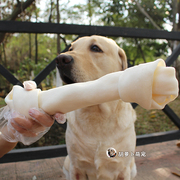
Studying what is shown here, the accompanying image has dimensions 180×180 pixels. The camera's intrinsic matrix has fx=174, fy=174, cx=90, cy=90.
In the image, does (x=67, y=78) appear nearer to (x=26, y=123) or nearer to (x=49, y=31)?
(x=26, y=123)

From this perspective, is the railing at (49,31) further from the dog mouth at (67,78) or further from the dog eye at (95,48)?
the dog mouth at (67,78)

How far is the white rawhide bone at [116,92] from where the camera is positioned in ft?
2.15

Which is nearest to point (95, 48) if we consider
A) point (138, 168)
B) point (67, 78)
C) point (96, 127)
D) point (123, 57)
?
point (123, 57)

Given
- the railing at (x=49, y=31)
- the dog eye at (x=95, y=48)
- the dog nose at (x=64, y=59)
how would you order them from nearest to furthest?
the dog nose at (x=64, y=59) < the dog eye at (x=95, y=48) < the railing at (x=49, y=31)

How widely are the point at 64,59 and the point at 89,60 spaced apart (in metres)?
0.24

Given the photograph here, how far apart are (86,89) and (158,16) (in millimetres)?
6542

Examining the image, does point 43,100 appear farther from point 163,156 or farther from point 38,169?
point 163,156

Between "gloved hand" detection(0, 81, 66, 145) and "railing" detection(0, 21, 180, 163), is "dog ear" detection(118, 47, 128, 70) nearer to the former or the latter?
"railing" detection(0, 21, 180, 163)

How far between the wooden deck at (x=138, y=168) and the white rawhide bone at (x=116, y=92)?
1371mm

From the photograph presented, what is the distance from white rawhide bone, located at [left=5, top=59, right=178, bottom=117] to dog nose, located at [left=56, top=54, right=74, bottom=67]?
43cm

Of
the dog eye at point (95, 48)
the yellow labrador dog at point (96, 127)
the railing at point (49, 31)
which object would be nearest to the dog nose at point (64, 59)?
the yellow labrador dog at point (96, 127)

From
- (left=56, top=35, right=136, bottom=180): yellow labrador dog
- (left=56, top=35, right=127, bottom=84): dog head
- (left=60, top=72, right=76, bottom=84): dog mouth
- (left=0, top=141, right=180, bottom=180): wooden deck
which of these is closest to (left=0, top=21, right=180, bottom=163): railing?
(left=0, top=141, right=180, bottom=180): wooden deck

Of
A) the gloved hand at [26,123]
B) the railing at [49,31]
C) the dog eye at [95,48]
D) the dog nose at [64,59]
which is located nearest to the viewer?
the gloved hand at [26,123]

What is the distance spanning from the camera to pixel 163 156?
7.63ft
